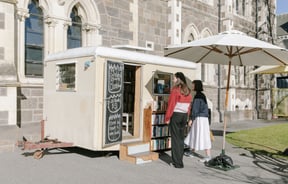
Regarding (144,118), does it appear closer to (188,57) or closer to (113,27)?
(188,57)

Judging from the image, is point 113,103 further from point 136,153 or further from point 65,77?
point 65,77

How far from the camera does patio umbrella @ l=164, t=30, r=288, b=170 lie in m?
6.88

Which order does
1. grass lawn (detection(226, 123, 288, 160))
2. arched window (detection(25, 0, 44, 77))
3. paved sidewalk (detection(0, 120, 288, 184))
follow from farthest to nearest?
1. arched window (detection(25, 0, 44, 77))
2. grass lawn (detection(226, 123, 288, 160))
3. paved sidewalk (detection(0, 120, 288, 184))

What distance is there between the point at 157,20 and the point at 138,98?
7.53 metres

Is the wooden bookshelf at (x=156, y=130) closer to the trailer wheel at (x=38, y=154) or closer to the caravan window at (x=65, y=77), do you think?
the caravan window at (x=65, y=77)

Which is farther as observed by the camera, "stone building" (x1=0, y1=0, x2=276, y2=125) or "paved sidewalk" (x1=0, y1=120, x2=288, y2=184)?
"stone building" (x1=0, y1=0, x2=276, y2=125)

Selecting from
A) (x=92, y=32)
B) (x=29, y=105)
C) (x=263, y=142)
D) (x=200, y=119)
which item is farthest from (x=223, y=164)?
(x=92, y=32)

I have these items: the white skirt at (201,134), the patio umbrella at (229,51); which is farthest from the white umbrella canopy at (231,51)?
the white skirt at (201,134)

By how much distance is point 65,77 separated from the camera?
7.96 m

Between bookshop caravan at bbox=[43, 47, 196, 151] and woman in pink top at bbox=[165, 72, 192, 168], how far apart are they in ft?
4.11

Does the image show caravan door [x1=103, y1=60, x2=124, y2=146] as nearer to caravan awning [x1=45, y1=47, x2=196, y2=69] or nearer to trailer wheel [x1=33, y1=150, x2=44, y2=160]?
caravan awning [x1=45, y1=47, x2=196, y2=69]

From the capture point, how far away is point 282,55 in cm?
765

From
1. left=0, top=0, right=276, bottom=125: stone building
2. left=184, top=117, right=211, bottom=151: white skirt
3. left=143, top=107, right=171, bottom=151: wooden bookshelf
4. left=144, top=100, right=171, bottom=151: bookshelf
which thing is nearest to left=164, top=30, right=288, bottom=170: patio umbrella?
left=184, top=117, right=211, bottom=151: white skirt

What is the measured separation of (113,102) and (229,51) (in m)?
3.05
